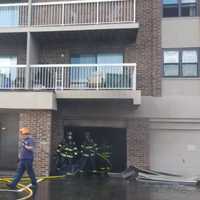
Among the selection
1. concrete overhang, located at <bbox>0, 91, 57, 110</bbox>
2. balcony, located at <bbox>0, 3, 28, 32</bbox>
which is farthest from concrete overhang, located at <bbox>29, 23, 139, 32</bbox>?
concrete overhang, located at <bbox>0, 91, 57, 110</bbox>

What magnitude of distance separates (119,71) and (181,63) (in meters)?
3.02

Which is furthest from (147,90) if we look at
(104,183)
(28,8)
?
(28,8)

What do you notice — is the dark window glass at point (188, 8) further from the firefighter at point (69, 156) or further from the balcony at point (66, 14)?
the firefighter at point (69, 156)

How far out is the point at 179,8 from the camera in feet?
50.9

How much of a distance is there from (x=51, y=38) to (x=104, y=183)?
22.5 ft

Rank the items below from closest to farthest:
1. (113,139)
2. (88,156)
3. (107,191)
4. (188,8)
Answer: (107,191) → (88,156) → (113,139) → (188,8)

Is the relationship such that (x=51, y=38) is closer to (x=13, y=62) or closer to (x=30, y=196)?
(x=13, y=62)

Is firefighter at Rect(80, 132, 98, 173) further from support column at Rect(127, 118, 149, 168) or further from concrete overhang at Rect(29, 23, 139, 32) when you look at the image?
concrete overhang at Rect(29, 23, 139, 32)

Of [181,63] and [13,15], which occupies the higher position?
[13,15]

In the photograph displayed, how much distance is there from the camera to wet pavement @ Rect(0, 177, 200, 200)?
9.82 metres

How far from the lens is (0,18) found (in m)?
15.5

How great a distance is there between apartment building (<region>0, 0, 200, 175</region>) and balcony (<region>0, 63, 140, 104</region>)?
4 cm

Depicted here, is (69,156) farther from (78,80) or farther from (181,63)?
(181,63)

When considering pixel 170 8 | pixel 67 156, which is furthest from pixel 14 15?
pixel 170 8
